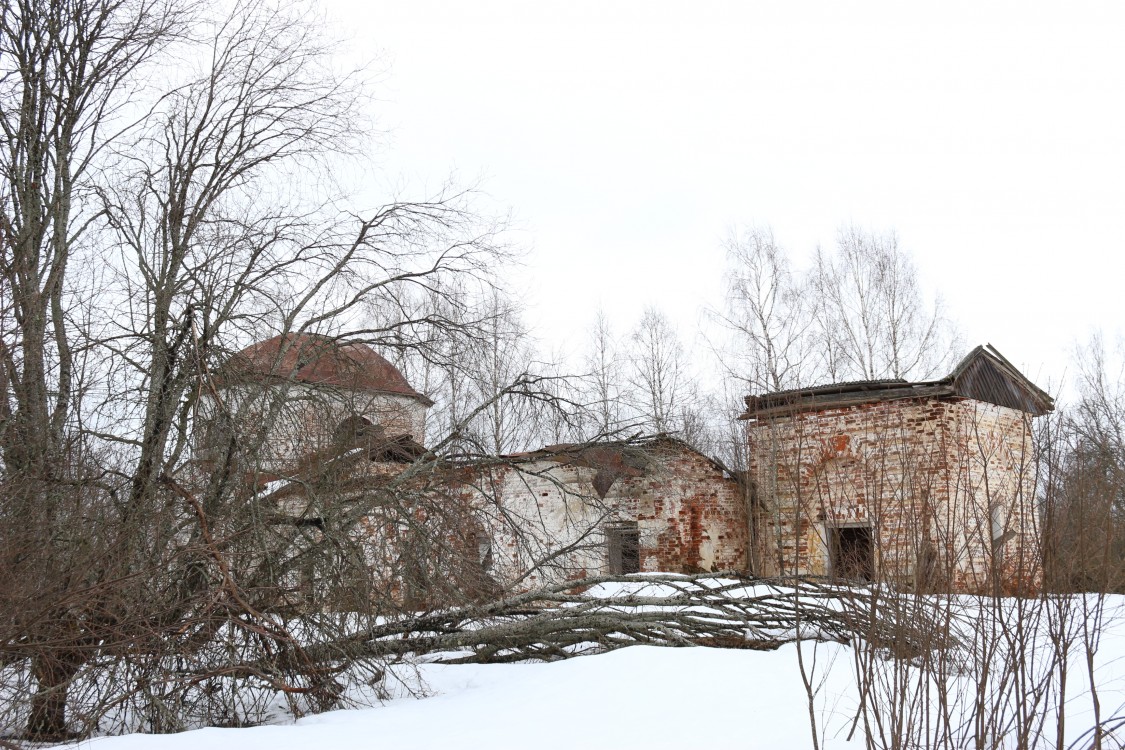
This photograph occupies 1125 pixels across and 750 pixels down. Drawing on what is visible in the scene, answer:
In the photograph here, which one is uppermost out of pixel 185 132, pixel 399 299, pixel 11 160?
pixel 185 132

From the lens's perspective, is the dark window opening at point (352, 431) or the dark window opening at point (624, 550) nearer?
the dark window opening at point (352, 431)

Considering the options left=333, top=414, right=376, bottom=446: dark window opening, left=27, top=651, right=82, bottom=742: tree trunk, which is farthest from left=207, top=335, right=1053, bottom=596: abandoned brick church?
left=27, top=651, right=82, bottom=742: tree trunk

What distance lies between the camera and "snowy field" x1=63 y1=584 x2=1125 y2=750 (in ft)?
17.1

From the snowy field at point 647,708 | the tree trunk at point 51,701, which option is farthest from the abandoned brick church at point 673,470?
the tree trunk at point 51,701

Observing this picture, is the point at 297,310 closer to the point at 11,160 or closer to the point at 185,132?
the point at 185,132

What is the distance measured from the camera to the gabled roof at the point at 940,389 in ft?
45.9

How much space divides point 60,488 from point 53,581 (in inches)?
49.5

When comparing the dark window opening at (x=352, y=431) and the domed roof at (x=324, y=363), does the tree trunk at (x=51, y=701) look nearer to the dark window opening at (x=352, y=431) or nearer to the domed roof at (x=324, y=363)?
the domed roof at (x=324, y=363)

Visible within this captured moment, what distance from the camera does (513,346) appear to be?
962 centimetres

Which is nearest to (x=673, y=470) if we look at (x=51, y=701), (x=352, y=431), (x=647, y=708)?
(x=352, y=431)

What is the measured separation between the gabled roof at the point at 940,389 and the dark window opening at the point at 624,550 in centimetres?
312

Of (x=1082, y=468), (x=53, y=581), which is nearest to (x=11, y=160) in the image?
(x=53, y=581)

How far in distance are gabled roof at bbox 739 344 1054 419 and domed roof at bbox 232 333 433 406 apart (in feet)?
22.4

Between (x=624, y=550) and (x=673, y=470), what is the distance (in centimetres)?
254
